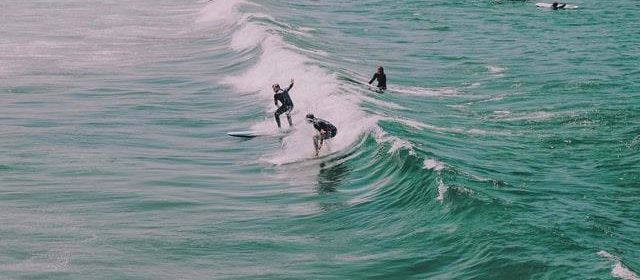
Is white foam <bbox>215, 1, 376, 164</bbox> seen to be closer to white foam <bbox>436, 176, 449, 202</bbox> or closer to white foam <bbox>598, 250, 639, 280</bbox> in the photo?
white foam <bbox>436, 176, 449, 202</bbox>

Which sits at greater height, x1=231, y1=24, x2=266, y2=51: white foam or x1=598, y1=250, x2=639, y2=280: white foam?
x1=598, y1=250, x2=639, y2=280: white foam

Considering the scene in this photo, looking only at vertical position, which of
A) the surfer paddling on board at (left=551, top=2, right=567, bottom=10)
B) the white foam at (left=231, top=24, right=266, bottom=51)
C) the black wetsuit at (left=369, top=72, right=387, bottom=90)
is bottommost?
the surfer paddling on board at (left=551, top=2, right=567, bottom=10)

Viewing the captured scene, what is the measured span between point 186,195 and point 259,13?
43.6 meters

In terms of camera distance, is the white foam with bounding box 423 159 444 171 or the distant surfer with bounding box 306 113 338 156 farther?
the distant surfer with bounding box 306 113 338 156

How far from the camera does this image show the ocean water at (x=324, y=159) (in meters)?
18.8

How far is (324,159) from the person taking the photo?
91.7 feet

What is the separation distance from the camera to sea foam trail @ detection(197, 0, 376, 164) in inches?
1176

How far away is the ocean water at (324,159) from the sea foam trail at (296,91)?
14 cm

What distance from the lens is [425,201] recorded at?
22.0m

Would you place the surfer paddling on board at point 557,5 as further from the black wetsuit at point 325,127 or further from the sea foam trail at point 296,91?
the black wetsuit at point 325,127

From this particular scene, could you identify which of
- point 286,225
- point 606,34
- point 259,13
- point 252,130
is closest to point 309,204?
point 286,225

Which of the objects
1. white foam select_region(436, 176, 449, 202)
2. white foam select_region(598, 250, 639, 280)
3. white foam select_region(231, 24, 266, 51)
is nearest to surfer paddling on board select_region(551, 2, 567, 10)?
white foam select_region(231, 24, 266, 51)

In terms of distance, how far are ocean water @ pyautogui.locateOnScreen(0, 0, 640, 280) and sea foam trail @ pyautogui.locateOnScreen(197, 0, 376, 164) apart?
5.4 inches

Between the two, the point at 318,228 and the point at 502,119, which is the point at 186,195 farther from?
the point at 502,119
